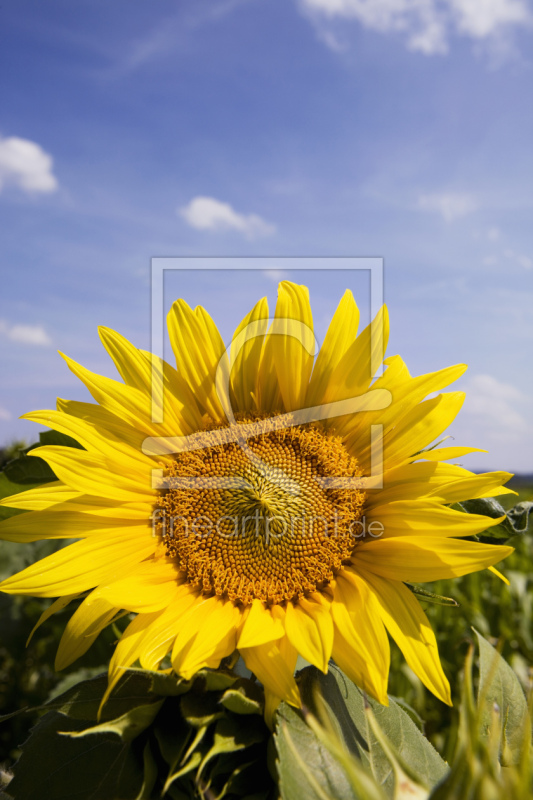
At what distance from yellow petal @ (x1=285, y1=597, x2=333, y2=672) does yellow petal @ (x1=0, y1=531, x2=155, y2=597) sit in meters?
0.44

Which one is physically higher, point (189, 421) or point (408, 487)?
point (189, 421)

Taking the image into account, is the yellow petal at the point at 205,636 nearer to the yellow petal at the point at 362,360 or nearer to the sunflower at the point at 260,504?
the sunflower at the point at 260,504

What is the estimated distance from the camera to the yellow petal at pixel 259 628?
1267 millimetres

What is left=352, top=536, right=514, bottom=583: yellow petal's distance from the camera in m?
1.30

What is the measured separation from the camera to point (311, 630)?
132 cm

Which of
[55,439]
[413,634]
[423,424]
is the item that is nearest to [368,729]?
[413,634]

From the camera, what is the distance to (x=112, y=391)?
5.53 ft

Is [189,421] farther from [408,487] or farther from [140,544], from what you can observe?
[408,487]

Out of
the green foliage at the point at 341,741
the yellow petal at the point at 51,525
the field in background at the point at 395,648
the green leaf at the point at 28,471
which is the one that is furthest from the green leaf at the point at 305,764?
the green leaf at the point at 28,471

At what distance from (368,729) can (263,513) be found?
0.57m

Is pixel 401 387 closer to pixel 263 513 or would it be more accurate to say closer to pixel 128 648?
pixel 263 513

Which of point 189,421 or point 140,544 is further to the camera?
point 189,421

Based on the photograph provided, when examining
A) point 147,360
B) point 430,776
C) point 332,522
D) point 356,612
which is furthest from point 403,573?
point 147,360

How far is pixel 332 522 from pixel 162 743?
67cm
